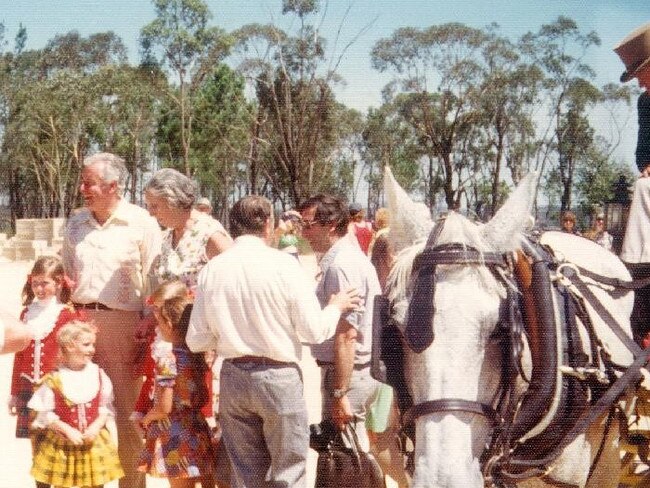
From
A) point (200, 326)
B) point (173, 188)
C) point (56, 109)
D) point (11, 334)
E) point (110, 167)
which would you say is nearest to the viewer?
point (11, 334)

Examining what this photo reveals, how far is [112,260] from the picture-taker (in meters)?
4.52

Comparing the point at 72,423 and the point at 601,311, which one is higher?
the point at 601,311

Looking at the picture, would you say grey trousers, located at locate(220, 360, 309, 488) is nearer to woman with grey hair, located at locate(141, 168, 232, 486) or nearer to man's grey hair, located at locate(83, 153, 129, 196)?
woman with grey hair, located at locate(141, 168, 232, 486)

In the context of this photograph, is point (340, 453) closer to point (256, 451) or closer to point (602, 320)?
point (256, 451)

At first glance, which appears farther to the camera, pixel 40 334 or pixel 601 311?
pixel 40 334

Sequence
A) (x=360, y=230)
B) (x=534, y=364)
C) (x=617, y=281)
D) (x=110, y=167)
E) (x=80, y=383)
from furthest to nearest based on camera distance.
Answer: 1. (x=360, y=230)
2. (x=110, y=167)
3. (x=80, y=383)
4. (x=617, y=281)
5. (x=534, y=364)

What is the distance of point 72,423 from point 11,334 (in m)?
2.18

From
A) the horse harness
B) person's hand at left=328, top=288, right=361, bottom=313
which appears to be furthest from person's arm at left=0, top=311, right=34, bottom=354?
person's hand at left=328, top=288, right=361, bottom=313

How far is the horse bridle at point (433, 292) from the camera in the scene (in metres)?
2.42

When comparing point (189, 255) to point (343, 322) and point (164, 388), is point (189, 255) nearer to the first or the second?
point (164, 388)

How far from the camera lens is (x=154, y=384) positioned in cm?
417

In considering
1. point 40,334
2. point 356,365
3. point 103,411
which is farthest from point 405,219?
point 40,334

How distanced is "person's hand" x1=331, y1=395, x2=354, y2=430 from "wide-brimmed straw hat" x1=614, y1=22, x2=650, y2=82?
182 centimetres

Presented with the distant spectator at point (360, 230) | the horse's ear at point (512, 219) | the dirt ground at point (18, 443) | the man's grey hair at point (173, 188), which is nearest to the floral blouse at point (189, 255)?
the man's grey hair at point (173, 188)
